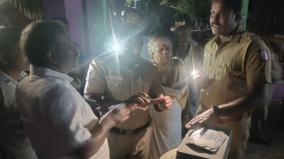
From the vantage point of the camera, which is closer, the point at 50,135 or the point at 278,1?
the point at 50,135

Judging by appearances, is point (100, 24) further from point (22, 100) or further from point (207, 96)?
point (22, 100)

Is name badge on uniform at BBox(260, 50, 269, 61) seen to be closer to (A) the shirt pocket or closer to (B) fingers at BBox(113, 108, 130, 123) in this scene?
(B) fingers at BBox(113, 108, 130, 123)

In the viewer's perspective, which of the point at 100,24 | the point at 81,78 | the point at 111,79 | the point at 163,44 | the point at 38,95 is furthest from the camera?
the point at 100,24

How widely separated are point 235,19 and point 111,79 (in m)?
1.63

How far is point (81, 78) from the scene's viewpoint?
16.1ft

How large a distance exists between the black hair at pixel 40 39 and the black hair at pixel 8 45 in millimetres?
775

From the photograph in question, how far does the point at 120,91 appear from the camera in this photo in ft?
10.7

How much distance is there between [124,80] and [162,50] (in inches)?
43.9

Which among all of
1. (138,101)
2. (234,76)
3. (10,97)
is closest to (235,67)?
(234,76)

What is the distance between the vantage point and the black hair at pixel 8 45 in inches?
99.6

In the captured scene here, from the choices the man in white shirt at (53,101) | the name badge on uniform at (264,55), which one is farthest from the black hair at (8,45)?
the name badge on uniform at (264,55)

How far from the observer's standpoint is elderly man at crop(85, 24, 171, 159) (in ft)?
10.7

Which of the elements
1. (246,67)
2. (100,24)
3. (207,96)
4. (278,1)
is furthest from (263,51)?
(278,1)

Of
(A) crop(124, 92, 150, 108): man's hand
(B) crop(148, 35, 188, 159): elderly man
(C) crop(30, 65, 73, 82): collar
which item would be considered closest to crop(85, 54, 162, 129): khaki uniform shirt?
(A) crop(124, 92, 150, 108): man's hand
